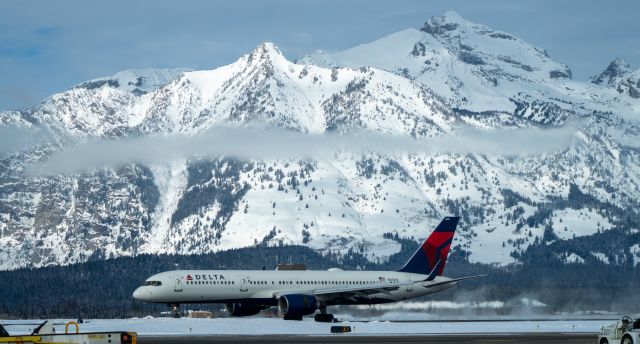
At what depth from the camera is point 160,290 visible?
13038 cm

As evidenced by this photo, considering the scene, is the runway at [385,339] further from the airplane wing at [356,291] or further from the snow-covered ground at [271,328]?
the airplane wing at [356,291]

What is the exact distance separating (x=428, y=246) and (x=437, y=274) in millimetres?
3837

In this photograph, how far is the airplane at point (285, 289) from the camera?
131m

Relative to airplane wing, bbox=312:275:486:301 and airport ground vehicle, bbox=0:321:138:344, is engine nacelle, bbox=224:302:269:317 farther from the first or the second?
airport ground vehicle, bbox=0:321:138:344

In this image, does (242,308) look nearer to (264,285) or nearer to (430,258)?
(264,285)

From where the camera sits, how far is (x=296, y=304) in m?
132

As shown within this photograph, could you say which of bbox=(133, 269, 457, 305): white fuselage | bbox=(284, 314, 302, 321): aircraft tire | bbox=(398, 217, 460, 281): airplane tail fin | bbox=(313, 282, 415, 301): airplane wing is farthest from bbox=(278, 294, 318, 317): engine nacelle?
bbox=(398, 217, 460, 281): airplane tail fin

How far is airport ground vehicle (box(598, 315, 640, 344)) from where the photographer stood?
3083 inches

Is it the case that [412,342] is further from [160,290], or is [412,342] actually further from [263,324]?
[160,290]

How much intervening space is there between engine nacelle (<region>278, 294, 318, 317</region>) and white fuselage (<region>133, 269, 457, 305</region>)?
1862 millimetres

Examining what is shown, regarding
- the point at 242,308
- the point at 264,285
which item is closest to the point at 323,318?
the point at 264,285

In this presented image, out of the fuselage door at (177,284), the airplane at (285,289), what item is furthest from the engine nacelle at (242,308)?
the fuselage door at (177,284)

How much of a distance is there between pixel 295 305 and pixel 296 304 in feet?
0.53

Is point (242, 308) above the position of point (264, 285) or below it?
below
